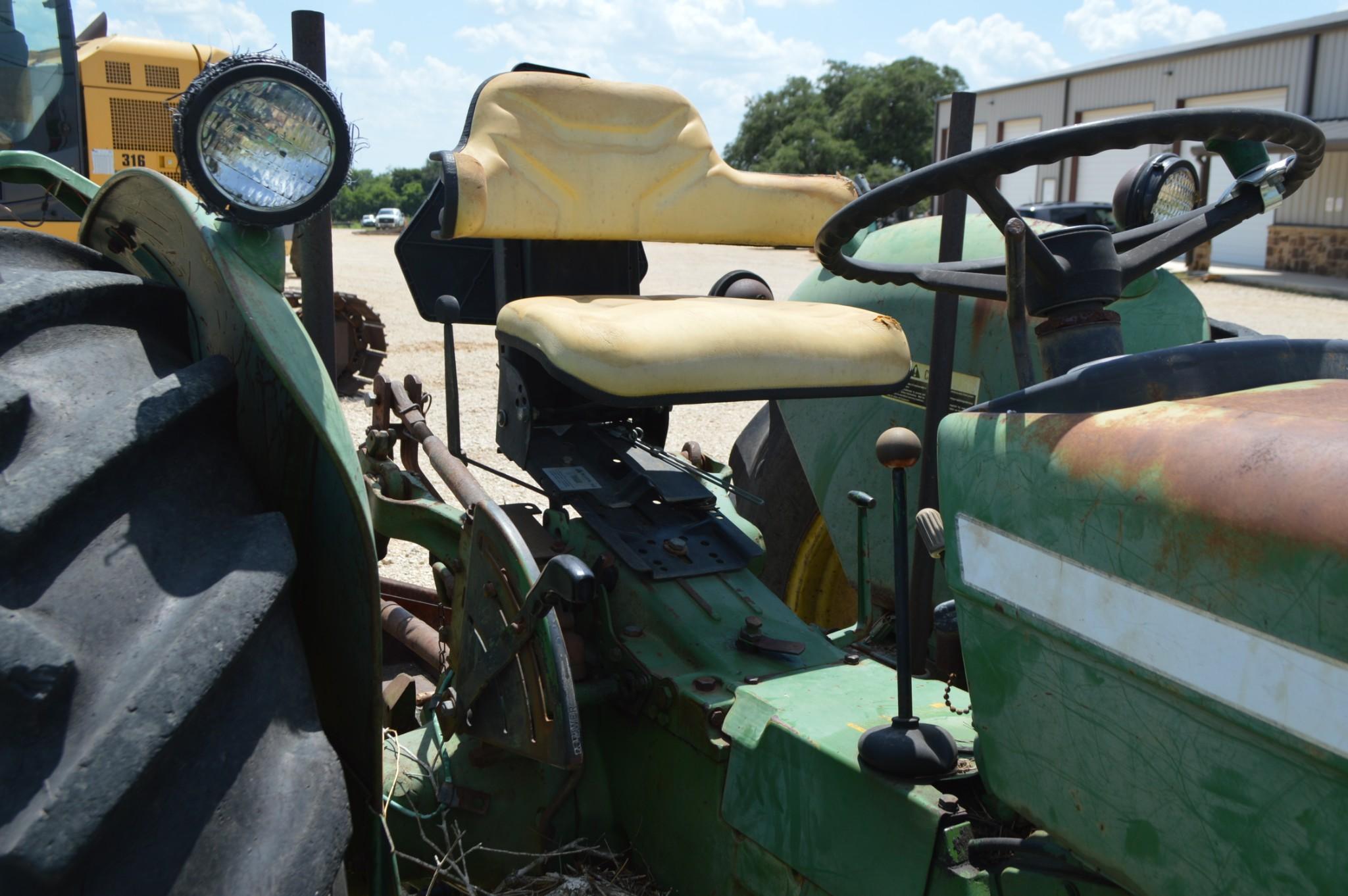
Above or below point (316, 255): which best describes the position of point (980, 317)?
below

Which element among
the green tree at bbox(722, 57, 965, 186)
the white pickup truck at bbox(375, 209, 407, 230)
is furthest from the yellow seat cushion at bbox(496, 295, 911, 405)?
the white pickup truck at bbox(375, 209, 407, 230)

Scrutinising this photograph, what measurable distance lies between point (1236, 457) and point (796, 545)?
1.91 meters

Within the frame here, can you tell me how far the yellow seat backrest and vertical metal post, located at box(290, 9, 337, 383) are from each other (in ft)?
1.13

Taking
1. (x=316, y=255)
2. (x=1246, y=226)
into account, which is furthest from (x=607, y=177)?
(x=1246, y=226)

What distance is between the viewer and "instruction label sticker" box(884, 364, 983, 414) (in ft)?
8.05

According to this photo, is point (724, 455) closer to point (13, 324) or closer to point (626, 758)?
point (626, 758)

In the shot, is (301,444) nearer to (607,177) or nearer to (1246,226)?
(607,177)

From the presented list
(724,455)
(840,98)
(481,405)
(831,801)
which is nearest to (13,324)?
(831,801)

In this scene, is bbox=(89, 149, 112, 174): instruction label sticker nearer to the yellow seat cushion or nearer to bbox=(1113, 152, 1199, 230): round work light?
the yellow seat cushion

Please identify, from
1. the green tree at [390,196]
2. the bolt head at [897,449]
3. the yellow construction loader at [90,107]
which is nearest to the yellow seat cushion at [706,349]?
the bolt head at [897,449]

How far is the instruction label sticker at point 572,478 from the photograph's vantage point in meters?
2.27

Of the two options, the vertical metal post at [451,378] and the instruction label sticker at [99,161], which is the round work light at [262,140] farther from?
the instruction label sticker at [99,161]

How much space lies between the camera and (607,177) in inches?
108

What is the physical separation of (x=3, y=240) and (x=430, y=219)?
1308 millimetres
